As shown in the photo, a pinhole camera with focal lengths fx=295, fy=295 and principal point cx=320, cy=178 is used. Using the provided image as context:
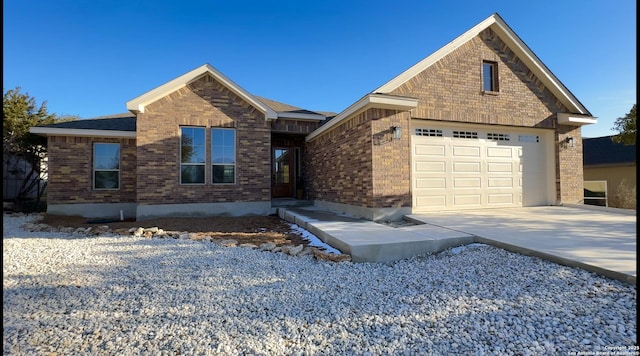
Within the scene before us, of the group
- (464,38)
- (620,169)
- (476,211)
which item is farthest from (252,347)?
(620,169)

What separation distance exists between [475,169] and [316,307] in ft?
24.4

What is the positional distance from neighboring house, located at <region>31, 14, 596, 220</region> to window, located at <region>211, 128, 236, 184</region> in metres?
0.03

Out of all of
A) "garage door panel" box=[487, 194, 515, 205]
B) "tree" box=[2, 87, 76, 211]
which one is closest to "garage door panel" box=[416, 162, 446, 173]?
"garage door panel" box=[487, 194, 515, 205]

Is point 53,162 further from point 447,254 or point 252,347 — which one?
point 447,254

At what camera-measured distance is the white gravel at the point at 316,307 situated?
259 cm

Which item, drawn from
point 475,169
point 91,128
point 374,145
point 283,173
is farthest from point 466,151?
point 91,128

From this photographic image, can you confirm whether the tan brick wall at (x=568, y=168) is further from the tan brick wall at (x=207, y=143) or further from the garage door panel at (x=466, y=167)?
the tan brick wall at (x=207, y=143)

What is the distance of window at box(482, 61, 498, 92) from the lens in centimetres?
935

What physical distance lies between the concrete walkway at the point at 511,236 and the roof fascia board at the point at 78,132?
739 centimetres

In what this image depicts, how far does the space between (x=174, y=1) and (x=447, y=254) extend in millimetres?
10266

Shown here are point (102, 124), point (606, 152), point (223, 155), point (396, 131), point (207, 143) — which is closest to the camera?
point (396, 131)

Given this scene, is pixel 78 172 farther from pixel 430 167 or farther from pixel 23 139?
pixel 430 167

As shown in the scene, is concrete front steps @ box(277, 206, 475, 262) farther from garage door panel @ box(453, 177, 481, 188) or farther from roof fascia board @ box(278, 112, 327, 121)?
roof fascia board @ box(278, 112, 327, 121)

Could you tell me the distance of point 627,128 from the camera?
1181 cm
